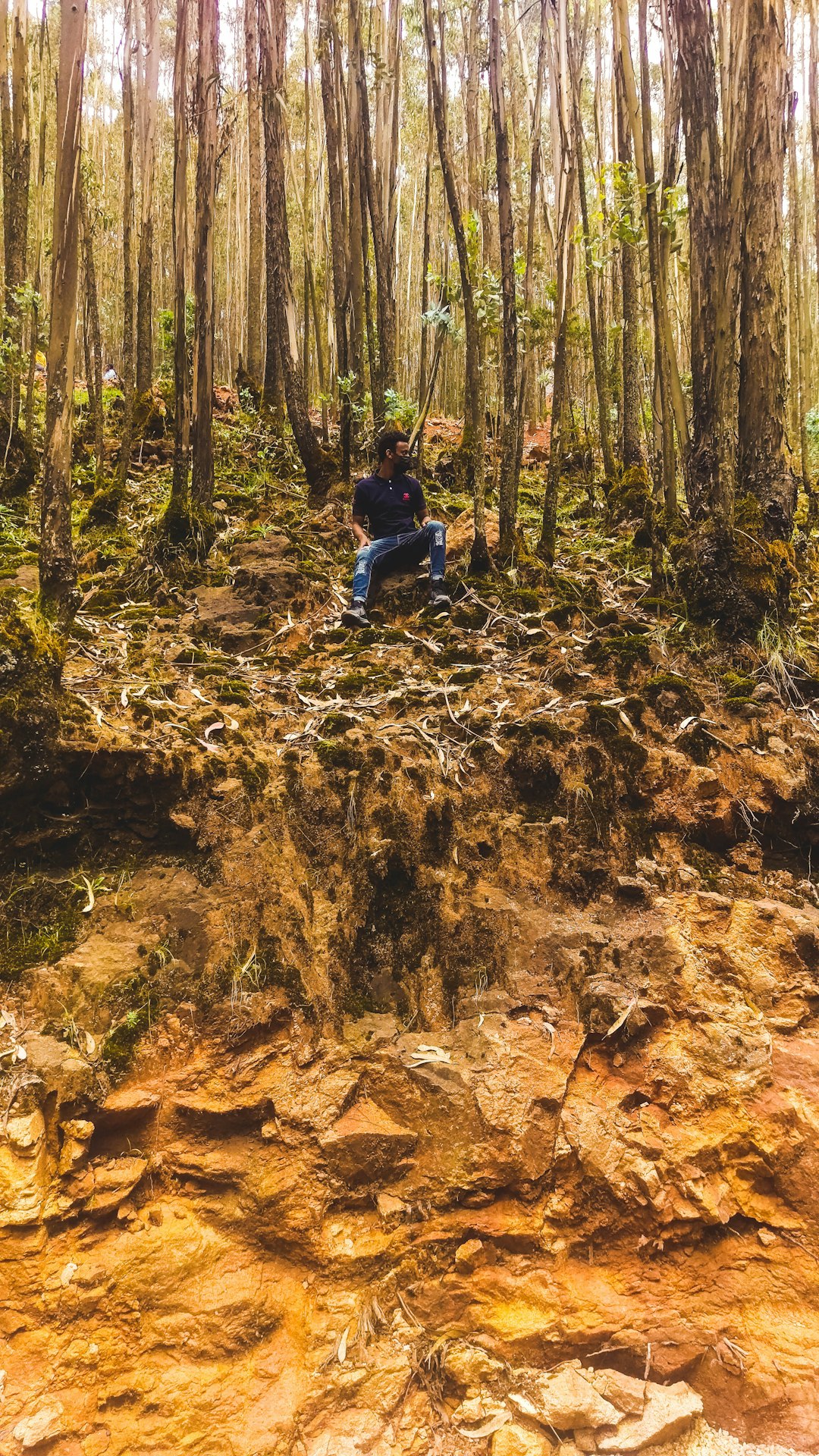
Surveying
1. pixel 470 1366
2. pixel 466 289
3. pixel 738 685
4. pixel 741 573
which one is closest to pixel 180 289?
pixel 466 289

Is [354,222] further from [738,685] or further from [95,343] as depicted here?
[738,685]

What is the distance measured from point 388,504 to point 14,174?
435 centimetres

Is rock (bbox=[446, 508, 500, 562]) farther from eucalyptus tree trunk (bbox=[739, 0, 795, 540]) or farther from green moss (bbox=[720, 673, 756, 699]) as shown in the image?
green moss (bbox=[720, 673, 756, 699])

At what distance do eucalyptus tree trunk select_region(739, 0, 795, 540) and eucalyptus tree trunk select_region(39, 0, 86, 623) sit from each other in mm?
3029

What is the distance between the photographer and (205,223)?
4.93 meters

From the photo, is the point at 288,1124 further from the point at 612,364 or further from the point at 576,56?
the point at 612,364

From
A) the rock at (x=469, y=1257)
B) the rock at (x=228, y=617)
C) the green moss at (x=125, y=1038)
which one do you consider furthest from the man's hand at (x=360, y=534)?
the rock at (x=469, y=1257)

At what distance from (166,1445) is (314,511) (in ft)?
18.0

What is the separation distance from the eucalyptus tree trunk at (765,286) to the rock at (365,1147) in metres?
3.24

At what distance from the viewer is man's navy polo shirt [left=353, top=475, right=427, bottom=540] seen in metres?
4.90

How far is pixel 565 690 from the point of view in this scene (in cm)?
354

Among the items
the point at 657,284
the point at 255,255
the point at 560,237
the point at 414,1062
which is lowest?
the point at 414,1062

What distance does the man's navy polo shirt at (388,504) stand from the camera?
4898mm

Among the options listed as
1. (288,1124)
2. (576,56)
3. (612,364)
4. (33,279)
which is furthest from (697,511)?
(33,279)
